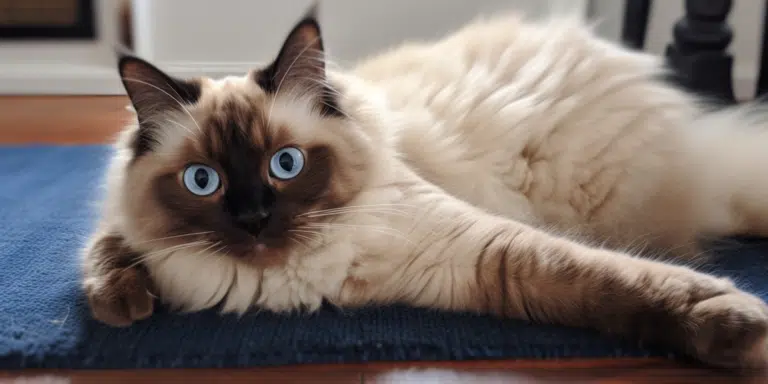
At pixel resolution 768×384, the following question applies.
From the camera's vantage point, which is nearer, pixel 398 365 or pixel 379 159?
pixel 398 365

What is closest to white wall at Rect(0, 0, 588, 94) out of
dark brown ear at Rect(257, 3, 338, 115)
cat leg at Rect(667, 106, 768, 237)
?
cat leg at Rect(667, 106, 768, 237)

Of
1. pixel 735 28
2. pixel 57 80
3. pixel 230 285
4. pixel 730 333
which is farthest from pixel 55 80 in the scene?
pixel 730 333

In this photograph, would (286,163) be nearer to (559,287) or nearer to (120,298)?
(120,298)

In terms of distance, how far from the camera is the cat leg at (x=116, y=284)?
3.65 feet

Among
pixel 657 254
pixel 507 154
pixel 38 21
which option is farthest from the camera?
pixel 38 21

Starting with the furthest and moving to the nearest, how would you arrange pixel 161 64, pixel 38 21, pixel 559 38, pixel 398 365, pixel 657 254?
pixel 38 21
pixel 161 64
pixel 559 38
pixel 657 254
pixel 398 365

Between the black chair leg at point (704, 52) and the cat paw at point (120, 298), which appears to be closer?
the cat paw at point (120, 298)

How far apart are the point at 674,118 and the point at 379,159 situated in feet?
2.21

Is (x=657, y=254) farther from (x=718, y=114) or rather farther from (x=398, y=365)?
(x=398, y=365)

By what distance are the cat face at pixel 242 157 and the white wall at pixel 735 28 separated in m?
2.07

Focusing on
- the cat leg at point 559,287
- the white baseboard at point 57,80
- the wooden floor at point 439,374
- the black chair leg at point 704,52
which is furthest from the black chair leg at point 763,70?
the white baseboard at point 57,80

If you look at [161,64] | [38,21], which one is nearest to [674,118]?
[161,64]

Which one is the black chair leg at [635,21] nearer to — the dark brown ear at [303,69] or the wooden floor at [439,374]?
the dark brown ear at [303,69]

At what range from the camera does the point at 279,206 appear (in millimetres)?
1070
